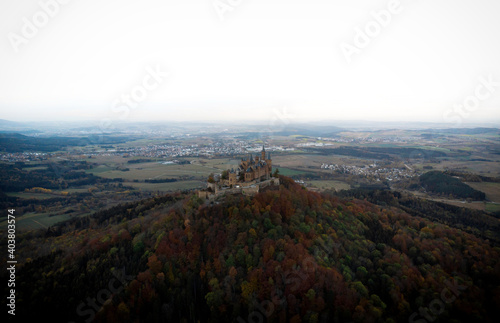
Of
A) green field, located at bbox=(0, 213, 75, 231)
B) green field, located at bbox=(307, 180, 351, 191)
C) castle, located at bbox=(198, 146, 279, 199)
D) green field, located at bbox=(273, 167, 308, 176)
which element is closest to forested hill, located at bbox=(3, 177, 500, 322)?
castle, located at bbox=(198, 146, 279, 199)

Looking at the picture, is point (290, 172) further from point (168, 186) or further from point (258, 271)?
point (258, 271)

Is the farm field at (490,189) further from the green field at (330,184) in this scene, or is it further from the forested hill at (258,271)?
the forested hill at (258,271)

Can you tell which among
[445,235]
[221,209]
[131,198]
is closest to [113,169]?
[131,198]

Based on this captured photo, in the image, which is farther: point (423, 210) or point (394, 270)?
point (423, 210)

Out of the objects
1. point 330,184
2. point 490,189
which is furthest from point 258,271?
point 490,189

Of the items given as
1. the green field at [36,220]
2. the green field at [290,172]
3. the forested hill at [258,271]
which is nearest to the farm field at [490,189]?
the forested hill at [258,271]

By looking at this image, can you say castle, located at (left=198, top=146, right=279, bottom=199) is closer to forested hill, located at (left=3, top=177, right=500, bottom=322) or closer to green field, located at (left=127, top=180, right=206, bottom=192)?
forested hill, located at (left=3, top=177, right=500, bottom=322)

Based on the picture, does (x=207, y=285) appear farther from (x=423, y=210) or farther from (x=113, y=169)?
(x=113, y=169)
